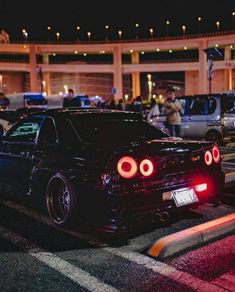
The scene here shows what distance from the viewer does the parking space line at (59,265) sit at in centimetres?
397

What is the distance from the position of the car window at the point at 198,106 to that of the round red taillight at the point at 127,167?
10000 mm

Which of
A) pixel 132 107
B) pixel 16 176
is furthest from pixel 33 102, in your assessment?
pixel 16 176

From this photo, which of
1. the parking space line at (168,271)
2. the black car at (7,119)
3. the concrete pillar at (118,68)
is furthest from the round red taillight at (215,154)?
the concrete pillar at (118,68)

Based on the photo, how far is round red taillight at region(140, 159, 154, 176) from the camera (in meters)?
4.94

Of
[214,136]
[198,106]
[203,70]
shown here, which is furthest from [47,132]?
[203,70]

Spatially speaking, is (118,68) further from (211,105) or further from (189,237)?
(189,237)

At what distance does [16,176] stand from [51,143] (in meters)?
1.00

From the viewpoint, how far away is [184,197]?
207 inches

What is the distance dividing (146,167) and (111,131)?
1196 millimetres

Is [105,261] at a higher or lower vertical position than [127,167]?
lower

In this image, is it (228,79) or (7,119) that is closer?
(7,119)

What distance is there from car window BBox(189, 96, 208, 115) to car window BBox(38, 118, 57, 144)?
914cm

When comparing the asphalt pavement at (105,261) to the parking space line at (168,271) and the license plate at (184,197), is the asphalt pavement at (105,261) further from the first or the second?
the license plate at (184,197)

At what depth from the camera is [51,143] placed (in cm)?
586
